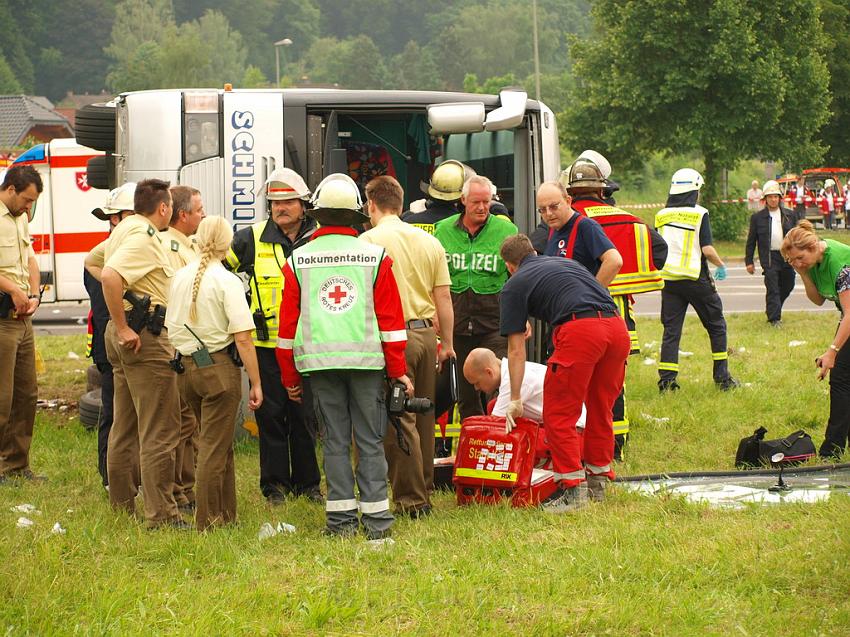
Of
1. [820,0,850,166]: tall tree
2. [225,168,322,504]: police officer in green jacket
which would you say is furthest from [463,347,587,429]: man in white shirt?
[820,0,850,166]: tall tree

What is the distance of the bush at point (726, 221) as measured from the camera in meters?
31.9

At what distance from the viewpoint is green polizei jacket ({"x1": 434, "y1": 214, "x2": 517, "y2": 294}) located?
25.6ft

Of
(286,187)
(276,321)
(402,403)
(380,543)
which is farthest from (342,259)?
(380,543)

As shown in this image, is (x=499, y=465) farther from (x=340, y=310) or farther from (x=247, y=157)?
(x=247, y=157)

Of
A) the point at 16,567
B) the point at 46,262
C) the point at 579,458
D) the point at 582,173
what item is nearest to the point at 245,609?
the point at 16,567

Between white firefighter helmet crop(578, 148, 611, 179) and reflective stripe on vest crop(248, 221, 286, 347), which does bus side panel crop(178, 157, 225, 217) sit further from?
white firefighter helmet crop(578, 148, 611, 179)

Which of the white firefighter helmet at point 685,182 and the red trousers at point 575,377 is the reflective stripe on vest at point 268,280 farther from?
the white firefighter helmet at point 685,182

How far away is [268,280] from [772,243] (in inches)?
381

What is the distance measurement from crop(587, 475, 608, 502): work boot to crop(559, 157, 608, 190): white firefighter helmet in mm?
2201

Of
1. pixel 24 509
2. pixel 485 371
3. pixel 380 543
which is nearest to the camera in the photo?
pixel 380 543

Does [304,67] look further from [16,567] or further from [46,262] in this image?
[16,567]

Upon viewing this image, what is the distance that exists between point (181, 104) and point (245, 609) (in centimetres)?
448

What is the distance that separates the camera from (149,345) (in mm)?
6562

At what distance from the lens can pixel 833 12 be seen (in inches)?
1471
